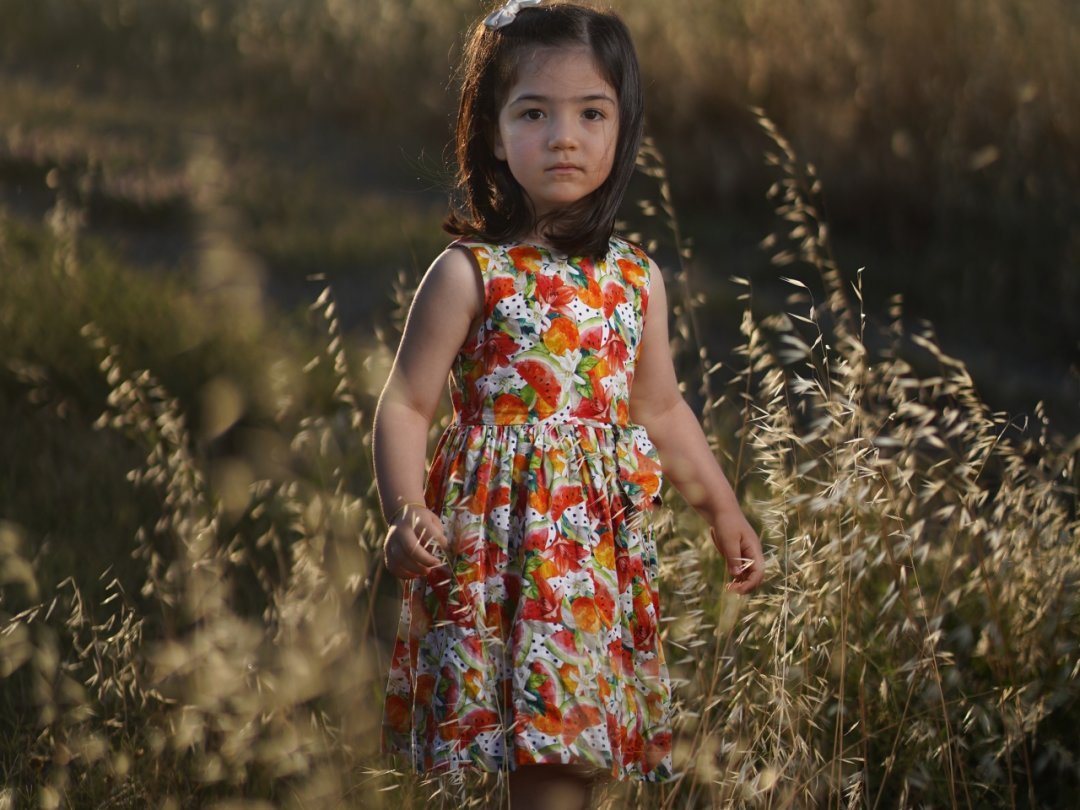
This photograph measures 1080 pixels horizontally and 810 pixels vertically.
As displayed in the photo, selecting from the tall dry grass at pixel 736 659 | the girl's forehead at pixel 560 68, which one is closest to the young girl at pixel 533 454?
the girl's forehead at pixel 560 68

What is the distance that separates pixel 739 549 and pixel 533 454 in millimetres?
449

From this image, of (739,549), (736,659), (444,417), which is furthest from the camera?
(444,417)

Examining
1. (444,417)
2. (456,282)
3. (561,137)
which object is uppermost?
(561,137)

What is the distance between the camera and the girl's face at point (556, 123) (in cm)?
223

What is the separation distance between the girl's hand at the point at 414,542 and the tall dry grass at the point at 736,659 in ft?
0.69

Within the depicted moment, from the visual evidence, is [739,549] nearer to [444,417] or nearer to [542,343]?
[542,343]

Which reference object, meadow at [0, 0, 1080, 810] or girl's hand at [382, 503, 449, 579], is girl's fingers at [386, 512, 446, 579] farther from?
meadow at [0, 0, 1080, 810]

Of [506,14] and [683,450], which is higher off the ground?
[506,14]

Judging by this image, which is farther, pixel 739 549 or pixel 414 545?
pixel 739 549

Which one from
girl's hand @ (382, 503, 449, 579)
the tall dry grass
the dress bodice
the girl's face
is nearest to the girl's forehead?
the girl's face

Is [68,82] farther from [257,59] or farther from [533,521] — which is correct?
[533,521]

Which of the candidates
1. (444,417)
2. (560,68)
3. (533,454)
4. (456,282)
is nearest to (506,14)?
(560,68)

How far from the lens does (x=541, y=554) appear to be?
2158mm

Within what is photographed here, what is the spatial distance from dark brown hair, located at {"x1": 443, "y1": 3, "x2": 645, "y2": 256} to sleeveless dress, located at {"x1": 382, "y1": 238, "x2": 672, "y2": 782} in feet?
0.17
